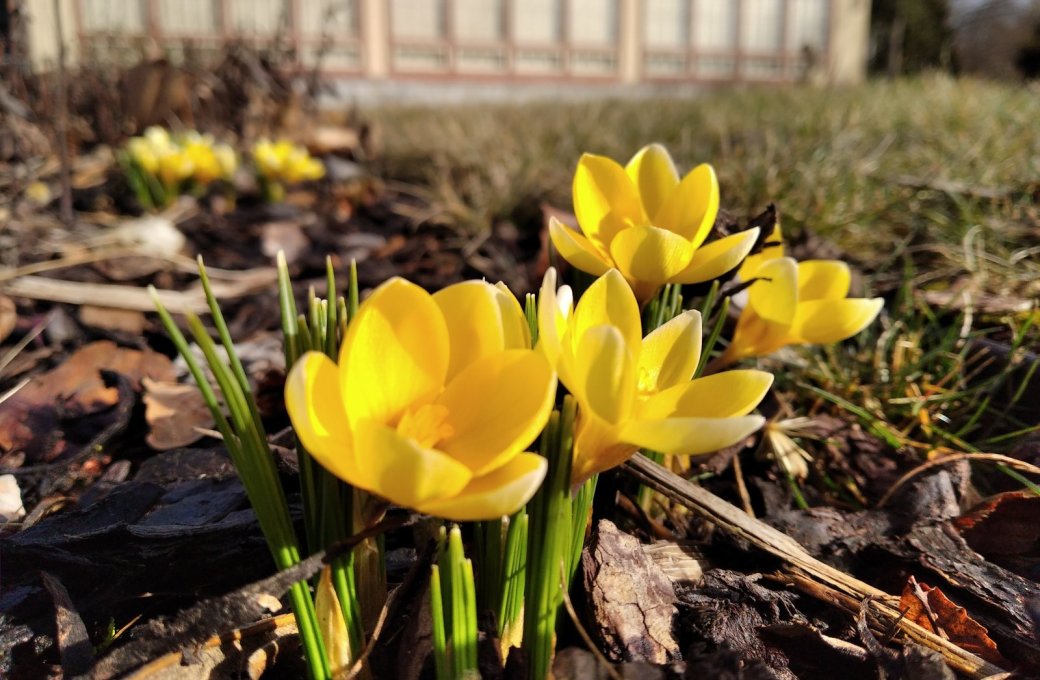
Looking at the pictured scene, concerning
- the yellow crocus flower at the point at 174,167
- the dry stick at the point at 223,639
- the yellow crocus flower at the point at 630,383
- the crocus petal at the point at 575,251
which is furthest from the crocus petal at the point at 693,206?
the yellow crocus flower at the point at 174,167

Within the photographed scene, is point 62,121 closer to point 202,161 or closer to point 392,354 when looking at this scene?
point 202,161

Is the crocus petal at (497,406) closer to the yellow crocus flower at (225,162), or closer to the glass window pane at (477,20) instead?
the yellow crocus flower at (225,162)

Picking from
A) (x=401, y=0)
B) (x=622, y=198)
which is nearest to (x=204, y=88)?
(x=622, y=198)

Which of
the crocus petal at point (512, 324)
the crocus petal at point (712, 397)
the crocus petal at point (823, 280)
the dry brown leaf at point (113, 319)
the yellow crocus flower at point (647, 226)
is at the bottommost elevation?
the dry brown leaf at point (113, 319)

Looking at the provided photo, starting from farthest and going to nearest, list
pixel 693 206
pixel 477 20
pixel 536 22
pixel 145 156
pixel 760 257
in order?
pixel 536 22, pixel 477 20, pixel 145 156, pixel 760 257, pixel 693 206

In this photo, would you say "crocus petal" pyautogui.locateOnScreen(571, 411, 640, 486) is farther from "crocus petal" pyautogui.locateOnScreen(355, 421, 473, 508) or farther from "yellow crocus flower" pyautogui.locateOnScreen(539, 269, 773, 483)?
"crocus petal" pyautogui.locateOnScreen(355, 421, 473, 508)

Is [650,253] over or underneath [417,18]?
underneath

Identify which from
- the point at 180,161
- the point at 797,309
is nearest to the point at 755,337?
the point at 797,309
